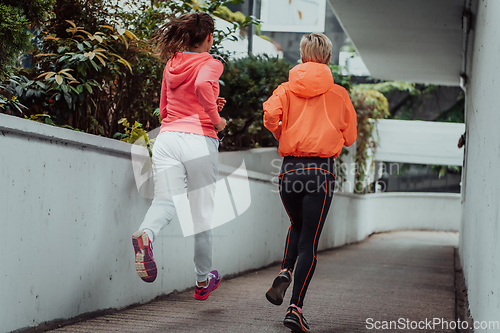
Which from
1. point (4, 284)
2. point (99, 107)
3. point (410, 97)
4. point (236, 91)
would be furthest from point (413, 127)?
point (4, 284)

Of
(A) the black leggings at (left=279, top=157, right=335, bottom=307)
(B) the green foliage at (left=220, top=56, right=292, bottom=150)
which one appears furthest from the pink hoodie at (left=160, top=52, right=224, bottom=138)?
(B) the green foliage at (left=220, top=56, right=292, bottom=150)

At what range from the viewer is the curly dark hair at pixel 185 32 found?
3.35 meters

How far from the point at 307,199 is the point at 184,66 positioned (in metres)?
1.17

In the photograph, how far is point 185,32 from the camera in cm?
336

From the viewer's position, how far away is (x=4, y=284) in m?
2.53

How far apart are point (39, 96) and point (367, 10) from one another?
4179 mm

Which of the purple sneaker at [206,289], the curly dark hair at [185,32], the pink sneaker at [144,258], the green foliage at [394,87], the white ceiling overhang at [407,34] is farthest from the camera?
the green foliage at [394,87]

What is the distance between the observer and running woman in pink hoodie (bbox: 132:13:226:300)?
130 inches

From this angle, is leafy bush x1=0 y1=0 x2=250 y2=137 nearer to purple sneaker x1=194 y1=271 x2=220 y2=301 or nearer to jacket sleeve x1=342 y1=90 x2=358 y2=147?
purple sneaker x1=194 y1=271 x2=220 y2=301

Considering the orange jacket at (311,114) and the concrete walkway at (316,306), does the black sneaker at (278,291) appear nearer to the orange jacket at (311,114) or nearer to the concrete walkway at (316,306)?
the concrete walkway at (316,306)

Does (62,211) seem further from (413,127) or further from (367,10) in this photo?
(413,127)

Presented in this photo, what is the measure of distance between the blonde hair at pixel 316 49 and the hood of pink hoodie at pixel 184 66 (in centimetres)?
63

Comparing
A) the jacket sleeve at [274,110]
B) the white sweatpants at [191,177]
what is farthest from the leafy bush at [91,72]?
the jacket sleeve at [274,110]

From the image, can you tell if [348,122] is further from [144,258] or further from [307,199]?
[144,258]
